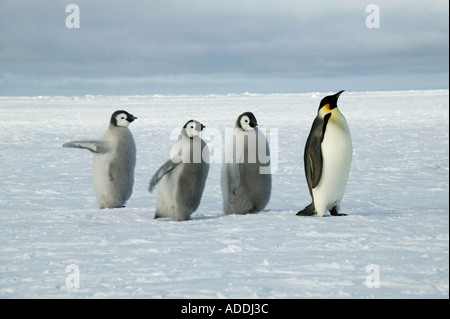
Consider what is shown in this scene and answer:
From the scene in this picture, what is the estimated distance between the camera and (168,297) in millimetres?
2613

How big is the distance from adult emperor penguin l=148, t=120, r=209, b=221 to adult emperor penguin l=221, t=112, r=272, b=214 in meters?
0.25

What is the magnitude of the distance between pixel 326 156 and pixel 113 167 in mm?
2058

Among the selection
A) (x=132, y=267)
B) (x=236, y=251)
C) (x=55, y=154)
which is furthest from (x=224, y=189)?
(x=55, y=154)

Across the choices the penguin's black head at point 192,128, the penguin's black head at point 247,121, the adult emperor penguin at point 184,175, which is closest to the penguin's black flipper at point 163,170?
the adult emperor penguin at point 184,175

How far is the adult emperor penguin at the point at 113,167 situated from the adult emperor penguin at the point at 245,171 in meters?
1.14

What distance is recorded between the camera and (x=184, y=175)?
4746 millimetres

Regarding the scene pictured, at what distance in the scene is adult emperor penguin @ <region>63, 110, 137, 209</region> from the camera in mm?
5621

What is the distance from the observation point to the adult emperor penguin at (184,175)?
4.74 m

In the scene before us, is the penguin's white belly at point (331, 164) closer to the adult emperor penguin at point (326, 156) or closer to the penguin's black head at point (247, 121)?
the adult emperor penguin at point (326, 156)

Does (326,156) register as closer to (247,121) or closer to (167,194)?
(247,121)

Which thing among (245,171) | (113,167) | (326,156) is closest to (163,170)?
(245,171)

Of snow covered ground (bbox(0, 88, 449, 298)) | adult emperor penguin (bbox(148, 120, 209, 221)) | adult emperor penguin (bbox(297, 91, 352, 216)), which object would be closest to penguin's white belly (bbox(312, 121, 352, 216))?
adult emperor penguin (bbox(297, 91, 352, 216))
